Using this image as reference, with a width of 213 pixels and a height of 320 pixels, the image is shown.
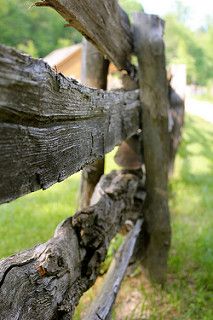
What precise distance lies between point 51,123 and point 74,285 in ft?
2.80

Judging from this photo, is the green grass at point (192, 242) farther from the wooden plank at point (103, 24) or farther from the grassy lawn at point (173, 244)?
the wooden plank at point (103, 24)

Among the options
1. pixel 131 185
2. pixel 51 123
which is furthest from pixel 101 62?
pixel 51 123

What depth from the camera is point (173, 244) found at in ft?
13.2

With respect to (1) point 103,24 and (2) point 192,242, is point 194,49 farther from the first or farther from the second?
(1) point 103,24

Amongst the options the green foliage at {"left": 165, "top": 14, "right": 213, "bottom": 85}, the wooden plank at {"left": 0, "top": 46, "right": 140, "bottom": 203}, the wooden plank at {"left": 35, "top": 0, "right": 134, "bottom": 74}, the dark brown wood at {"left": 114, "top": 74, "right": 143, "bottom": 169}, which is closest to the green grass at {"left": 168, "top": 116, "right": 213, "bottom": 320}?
the dark brown wood at {"left": 114, "top": 74, "right": 143, "bottom": 169}

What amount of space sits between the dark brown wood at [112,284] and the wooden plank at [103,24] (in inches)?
44.6

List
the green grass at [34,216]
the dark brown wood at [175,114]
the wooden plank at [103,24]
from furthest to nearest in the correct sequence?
the dark brown wood at [175,114] → the green grass at [34,216] → the wooden plank at [103,24]

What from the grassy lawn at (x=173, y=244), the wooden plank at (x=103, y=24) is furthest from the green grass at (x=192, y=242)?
the wooden plank at (x=103, y=24)

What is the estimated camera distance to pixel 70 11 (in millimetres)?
1666

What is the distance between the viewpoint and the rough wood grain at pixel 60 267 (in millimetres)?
1435

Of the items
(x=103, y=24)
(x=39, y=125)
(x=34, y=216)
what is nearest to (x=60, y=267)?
(x=39, y=125)

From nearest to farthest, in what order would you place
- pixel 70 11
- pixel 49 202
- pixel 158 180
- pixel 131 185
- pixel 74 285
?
pixel 70 11 → pixel 74 285 → pixel 131 185 → pixel 158 180 → pixel 49 202

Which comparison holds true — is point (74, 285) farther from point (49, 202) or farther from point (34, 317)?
point (49, 202)

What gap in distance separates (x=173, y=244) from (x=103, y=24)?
2392mm
